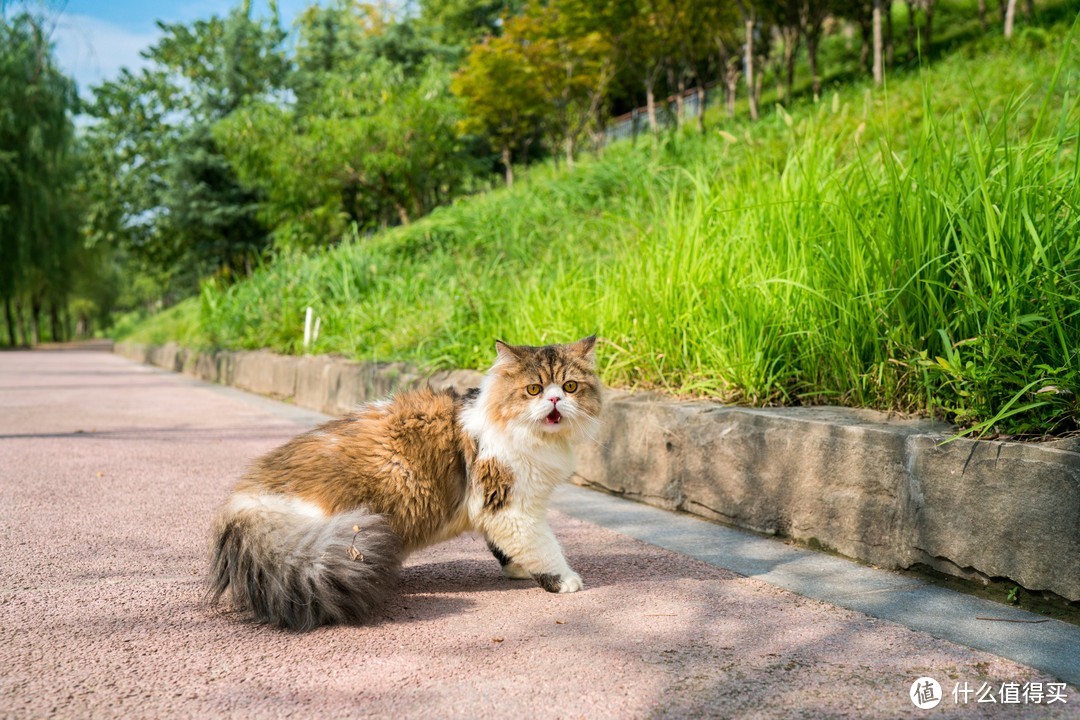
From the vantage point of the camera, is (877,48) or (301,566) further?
(877,48)

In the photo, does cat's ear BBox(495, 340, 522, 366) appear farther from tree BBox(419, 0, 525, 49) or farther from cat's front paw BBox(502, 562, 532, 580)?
tree BBox(419, 0, 525, 49)

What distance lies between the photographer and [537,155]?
3062 centimetres

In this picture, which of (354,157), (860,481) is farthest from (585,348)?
(354,157)

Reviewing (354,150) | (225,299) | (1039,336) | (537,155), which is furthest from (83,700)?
(537,155)

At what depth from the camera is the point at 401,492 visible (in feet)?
9.95

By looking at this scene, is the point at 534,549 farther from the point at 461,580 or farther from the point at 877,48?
the point at 877,48

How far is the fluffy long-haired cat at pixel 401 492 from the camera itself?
102 inches

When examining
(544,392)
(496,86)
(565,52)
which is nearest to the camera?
(544,392)

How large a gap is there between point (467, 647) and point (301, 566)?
0.59 meters

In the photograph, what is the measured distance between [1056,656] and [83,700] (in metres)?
2.72

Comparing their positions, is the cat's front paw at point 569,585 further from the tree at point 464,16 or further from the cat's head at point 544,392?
the tree at point 464,16

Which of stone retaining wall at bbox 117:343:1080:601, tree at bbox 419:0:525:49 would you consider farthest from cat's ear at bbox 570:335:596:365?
tree at bbox 419:0:525:49

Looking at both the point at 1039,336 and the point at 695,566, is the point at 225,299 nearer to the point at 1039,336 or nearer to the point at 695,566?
the point at 695,566

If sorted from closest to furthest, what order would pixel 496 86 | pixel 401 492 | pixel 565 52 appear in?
pixel 401 492 < pixel 565 52 < pixel 496 86
